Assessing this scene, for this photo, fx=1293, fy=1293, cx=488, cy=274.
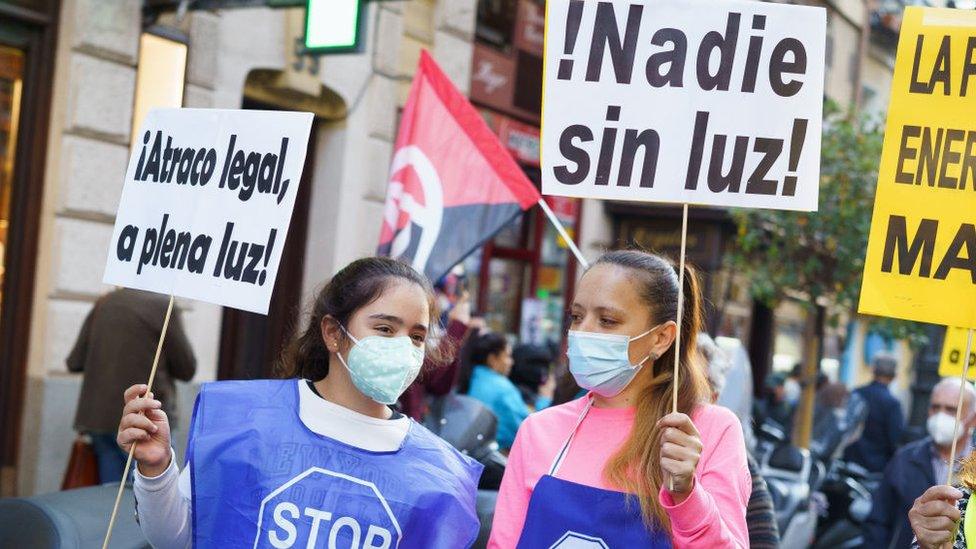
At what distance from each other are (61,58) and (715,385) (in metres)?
5.42

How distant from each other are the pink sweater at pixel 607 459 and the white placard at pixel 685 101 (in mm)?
543

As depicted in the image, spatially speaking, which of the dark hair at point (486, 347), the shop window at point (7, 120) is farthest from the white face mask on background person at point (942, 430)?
the shop window at point (7, 120)

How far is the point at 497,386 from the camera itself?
726cm

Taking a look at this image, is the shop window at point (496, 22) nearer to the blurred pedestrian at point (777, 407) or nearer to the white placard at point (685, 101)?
the blurred pedestrian at point (777, 407)

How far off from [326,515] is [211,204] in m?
0.92

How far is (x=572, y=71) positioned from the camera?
326 cm

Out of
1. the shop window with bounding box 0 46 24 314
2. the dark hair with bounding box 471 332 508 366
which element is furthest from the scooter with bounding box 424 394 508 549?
the shop window with bounding box 0 46 24 314

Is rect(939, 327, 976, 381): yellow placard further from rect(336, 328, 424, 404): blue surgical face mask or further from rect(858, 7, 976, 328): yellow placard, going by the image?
rect(336, 328, 424, 404): blue surgical face mask

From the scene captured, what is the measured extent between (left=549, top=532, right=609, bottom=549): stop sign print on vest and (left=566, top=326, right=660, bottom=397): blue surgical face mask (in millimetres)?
353

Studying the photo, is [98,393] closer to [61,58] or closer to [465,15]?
[61,58]

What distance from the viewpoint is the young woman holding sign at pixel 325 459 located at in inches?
117

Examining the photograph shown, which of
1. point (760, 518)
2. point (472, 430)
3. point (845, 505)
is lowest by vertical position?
point (845, 505)

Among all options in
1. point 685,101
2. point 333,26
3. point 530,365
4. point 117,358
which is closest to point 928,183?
point 685,101

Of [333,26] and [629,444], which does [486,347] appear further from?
[629,444]
